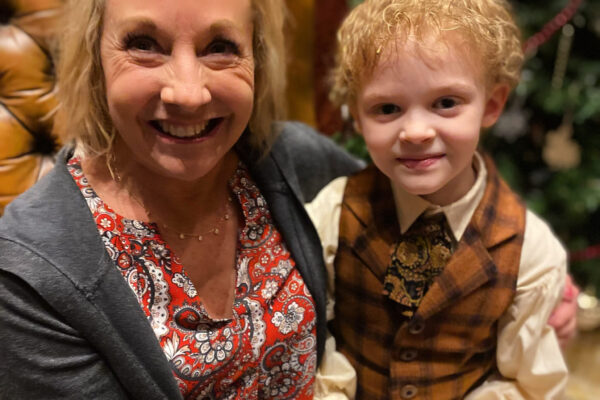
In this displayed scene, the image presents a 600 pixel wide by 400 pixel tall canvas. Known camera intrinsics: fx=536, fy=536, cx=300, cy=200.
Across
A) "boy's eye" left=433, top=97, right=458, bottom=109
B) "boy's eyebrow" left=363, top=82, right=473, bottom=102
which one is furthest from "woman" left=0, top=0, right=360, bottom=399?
"boy's eye" left=433, top=97, right=458, bottom=109

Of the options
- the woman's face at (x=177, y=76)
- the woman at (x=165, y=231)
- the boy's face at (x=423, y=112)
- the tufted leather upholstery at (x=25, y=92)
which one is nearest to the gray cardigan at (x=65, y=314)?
the woman at (x=165, y=231)

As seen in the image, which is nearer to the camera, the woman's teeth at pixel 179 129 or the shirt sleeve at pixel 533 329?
the woman's teeth at pixel 179 129

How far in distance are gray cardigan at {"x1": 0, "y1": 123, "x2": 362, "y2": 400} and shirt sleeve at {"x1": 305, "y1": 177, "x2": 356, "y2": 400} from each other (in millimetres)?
349

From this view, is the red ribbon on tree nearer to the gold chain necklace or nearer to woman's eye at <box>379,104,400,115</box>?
woman's eye at <box>379,104,400,115</box>

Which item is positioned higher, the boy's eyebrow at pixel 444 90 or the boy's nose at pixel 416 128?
the boy's eyebrow at pixel 444 90

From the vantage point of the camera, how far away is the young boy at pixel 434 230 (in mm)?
883

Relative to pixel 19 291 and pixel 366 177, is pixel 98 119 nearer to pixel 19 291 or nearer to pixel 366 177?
pixel 19 291

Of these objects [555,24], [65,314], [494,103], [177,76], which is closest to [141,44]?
[177,76]

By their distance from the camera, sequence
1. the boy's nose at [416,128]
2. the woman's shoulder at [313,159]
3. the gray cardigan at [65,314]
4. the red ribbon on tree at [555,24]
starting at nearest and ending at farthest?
the gray cardigan at [65,314] < the boy's nose at [416,128] < the woman's shoulder at [313,159] < the red ribbon on tree at [555,24]

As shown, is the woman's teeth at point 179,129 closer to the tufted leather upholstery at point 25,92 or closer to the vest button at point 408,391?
the tufted leather upholstery at point 25,92

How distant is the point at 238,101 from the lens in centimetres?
87

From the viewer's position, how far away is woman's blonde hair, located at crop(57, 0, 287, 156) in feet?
2.87

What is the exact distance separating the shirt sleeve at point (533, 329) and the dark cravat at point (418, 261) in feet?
0.50

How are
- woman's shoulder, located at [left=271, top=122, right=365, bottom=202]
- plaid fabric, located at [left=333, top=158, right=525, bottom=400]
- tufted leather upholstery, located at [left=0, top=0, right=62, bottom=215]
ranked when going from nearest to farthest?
plaid fabric, located at [left=333, top=158, right=525, bottom=400], tufted leather upholstery, located at [left=0, top=0, right=62, bottom=215], woman's shoulder, located at [left=271, top=122, right=365, bottom=202]
